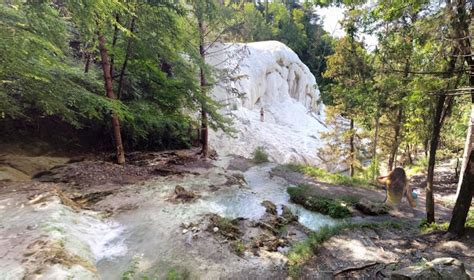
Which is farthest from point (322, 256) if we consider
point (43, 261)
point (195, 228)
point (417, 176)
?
point (417, 176)

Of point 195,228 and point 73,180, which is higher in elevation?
point 73,180

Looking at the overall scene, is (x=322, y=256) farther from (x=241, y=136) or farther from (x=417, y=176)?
(x=241, y=136)

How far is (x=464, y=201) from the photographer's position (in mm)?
5352

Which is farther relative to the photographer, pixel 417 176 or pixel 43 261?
pixel 417 176

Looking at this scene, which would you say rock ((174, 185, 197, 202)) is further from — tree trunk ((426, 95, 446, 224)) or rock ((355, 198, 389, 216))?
tree trunk ((426, 95, 446, 224))

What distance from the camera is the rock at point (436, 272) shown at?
3.64 m

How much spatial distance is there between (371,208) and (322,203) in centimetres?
145

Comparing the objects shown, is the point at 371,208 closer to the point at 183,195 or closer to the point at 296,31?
the point at 183,195

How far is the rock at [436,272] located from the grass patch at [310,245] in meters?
1.61

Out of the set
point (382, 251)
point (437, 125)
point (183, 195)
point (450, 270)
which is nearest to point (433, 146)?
point (437, 125)

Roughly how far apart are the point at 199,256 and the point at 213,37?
11878mm

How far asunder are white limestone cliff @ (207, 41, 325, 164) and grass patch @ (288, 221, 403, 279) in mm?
11432

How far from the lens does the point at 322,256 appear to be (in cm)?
552

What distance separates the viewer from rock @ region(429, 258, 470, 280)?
365 centimetres
